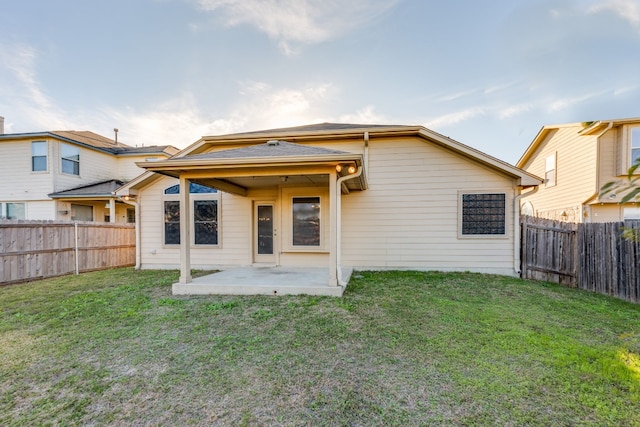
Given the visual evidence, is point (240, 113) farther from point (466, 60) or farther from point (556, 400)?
point (556, 400)

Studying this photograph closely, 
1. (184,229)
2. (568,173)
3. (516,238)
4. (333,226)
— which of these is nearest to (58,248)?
(184,229)

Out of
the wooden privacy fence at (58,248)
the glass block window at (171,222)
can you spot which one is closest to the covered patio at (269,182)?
the glass block window at (171,222)

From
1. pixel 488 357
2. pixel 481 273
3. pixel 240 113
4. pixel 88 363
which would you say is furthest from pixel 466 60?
pixel 88 363

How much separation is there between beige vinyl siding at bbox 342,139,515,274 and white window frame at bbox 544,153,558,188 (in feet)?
22.5

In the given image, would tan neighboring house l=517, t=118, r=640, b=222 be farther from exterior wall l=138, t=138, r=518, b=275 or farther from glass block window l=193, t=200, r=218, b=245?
glass block window l=193, t=200, r=218, b=245

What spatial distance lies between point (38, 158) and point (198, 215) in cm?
900

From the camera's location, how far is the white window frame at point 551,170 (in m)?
12.1

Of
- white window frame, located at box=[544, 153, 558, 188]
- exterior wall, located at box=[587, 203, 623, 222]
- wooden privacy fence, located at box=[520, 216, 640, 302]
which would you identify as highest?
white window frame, located at box=[544, 153, 558, 188]

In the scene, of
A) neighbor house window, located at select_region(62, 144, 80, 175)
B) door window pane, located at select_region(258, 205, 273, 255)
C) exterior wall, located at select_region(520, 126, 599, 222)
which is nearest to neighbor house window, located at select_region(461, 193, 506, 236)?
exterior wall, located at select_region(520, 126, 599, 222)

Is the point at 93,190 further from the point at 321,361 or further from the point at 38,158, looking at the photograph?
the point at 321,361

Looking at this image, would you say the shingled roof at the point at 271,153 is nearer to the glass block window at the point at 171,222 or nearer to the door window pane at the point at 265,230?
the door window pane at the point at 265,230

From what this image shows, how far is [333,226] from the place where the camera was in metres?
5.30

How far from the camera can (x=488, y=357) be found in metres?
3.05

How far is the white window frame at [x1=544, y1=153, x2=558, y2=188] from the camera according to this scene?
1215cm
